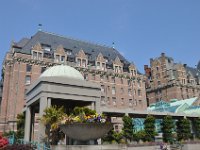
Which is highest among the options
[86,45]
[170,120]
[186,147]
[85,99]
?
[86,45]

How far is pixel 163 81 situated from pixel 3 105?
46474 mm

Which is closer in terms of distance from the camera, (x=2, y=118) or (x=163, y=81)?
(x=2, y=118)

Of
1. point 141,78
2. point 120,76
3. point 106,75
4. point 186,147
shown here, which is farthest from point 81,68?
point 186,147

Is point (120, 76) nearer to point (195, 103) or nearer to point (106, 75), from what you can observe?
point (106, 75)

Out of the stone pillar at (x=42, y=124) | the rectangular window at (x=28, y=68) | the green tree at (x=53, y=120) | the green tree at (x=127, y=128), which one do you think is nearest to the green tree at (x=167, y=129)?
the green tree at (x=127, y=128)

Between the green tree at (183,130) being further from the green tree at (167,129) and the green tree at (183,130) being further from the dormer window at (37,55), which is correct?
the dormer window at (37,55)

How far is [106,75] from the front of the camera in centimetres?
6094

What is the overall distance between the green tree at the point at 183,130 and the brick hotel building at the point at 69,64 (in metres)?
11.5

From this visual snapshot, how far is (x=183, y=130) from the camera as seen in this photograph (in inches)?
1494

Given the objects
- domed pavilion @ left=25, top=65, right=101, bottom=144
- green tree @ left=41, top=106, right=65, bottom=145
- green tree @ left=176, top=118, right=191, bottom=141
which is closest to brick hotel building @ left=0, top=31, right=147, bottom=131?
green tree @ left=176, top=118, right=191, bottom=141

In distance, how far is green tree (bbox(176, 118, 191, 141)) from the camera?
125 ft

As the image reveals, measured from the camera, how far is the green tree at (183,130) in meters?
38.0

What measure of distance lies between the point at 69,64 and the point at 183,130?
2919 cm

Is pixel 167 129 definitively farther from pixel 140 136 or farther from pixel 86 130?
pixel 86 130
